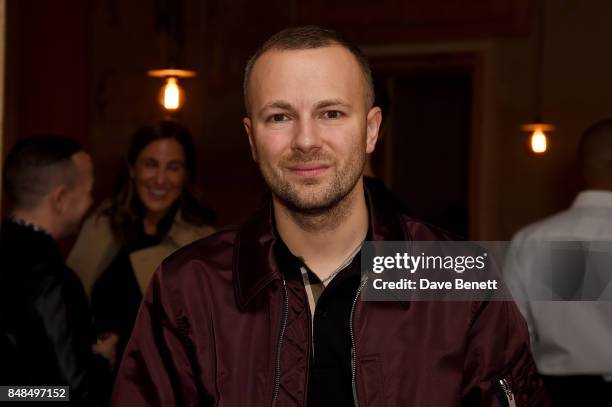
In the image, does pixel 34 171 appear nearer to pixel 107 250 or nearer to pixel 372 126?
pixel 107 250

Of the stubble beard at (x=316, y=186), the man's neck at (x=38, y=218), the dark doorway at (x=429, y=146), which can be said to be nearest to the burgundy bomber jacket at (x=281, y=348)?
the stubble beard at (x=316, y=186)

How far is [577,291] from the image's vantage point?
2.29 meters

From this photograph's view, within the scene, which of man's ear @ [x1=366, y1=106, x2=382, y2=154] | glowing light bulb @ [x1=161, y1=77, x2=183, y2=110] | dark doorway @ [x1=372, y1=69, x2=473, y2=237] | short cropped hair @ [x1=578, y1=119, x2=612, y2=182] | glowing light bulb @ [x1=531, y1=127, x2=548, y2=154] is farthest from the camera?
dark doorway @ [x1=372, y1=69, x2=473, y2=237]

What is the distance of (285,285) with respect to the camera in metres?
1.63

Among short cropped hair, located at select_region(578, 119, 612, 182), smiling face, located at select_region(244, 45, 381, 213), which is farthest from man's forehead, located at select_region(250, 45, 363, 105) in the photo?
short cropped hair, located at select_region(578, 119, 612, 182)

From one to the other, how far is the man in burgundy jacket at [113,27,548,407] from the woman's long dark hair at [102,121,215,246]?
50.4 inches

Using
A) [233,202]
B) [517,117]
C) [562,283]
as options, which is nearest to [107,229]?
[562,283]

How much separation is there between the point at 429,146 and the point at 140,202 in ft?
9.44

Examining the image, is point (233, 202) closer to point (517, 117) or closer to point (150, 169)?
point (517, 117)

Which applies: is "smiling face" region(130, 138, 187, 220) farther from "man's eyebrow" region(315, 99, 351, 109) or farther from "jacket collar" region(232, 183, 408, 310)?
"man's eyebrow" region(315, 99, 351, 109)

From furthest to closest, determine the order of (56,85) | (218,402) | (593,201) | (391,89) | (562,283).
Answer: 1. (391,89)
2. (56,85)
3. (593,201)
4. (562,283)
5. (218,402)

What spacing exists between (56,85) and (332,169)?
3.10m

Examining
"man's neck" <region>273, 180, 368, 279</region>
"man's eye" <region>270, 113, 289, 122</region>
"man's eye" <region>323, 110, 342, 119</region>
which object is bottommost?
"man's neck" <region>273, 180, 368, 279</region>

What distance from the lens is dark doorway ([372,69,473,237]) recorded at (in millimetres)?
5398
